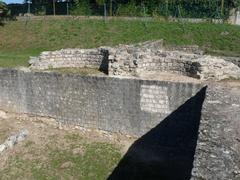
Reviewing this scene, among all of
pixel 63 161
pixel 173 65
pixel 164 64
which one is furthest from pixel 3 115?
pixel 173 65

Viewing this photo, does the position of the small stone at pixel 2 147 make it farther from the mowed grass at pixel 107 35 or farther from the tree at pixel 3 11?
the tree at pixel 3 11

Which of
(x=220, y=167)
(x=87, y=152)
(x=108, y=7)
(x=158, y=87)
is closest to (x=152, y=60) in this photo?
(x=158, y=87)

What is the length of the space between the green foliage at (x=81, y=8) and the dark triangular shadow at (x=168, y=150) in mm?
21144

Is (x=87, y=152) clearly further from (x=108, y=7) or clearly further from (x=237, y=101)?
(x=108, y=7)

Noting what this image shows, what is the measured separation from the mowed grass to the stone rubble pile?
10.0 meters

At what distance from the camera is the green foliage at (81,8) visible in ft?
104

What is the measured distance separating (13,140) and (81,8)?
21208 mm

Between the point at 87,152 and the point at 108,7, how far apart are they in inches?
869

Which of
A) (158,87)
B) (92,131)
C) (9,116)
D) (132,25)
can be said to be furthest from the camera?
(132,25)

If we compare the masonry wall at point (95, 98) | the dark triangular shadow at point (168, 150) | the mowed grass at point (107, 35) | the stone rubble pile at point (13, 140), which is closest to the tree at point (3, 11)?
the mowed grass at point (107, 35)

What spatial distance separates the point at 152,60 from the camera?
43.8ft

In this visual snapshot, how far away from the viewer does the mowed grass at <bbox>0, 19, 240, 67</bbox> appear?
22844 mm

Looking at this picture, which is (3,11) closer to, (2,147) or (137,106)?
(2,147)

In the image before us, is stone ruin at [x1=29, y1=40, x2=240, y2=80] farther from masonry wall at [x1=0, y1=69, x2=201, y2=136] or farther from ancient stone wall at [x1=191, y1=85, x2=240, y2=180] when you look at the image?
ancient stone wall at [x1=191, y1=85, x2=240, y2=180]
